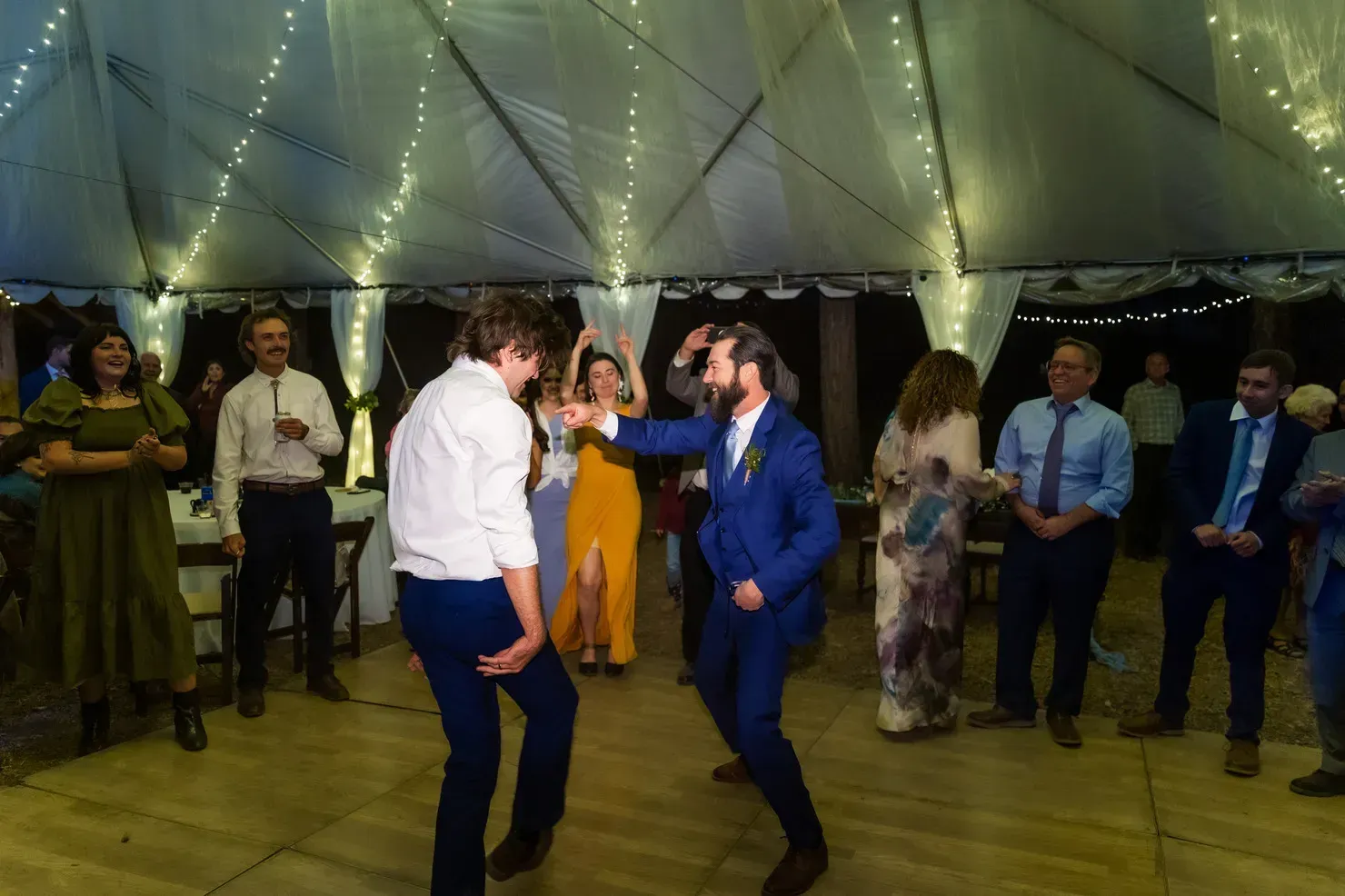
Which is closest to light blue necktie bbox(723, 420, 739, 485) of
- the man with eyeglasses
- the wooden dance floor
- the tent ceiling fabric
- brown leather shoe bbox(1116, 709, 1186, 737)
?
the wooden dance floor

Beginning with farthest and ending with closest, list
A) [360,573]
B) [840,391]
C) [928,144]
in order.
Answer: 1. [840,391]
2. [928,144]
3. [360,573]

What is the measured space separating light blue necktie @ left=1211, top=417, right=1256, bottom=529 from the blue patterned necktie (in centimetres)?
56

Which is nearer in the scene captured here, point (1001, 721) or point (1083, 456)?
point (1083, 456)

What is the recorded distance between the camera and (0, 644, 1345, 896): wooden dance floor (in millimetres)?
2602

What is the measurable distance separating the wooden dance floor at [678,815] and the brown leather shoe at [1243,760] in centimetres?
5

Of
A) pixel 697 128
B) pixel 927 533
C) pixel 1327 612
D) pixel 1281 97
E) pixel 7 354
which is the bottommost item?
pixel 1327 612

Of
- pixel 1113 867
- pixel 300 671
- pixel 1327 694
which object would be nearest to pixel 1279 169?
pixel 1327 694

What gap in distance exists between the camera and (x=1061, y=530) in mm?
3520

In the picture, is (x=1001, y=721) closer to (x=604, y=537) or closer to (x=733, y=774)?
(x=733, y=774)

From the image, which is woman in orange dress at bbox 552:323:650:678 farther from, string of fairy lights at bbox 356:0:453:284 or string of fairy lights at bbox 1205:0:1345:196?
string of fairy lights at bbox 356:0:453:284

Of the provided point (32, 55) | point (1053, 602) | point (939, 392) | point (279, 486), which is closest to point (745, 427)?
point (939, 392)

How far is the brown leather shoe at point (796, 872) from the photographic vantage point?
8.11ft

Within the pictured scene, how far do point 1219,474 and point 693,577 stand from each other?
2137 millimetres

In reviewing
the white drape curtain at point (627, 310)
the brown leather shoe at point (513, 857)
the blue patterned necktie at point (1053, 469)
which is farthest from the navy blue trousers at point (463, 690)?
the white drape curtain at point (627, 310)
